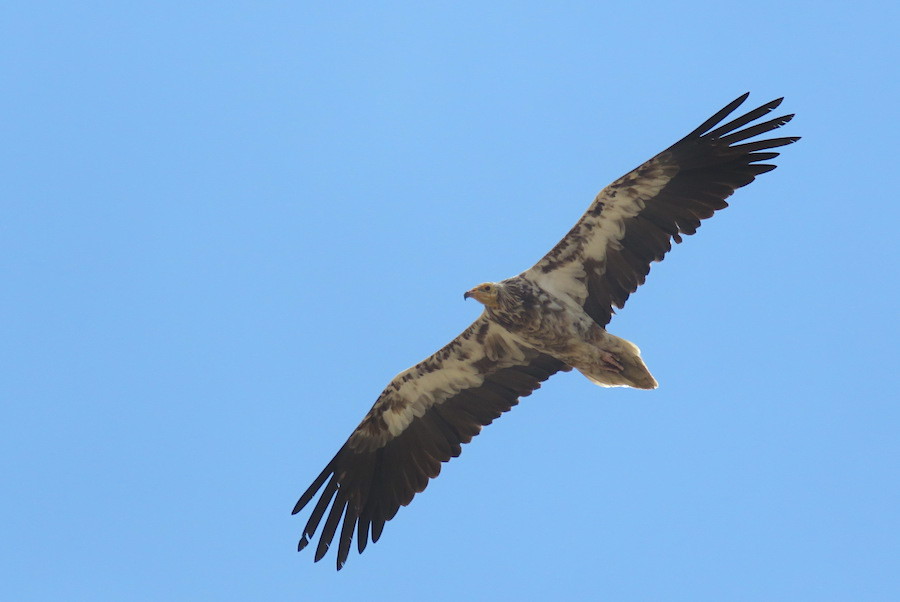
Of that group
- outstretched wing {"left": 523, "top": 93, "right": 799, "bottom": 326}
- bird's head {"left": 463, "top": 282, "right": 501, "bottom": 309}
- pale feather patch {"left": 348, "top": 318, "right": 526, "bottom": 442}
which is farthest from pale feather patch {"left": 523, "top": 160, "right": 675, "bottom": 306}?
pale feather patch {"left": 348, "top": 318, "right": 526, "bottom": 442}

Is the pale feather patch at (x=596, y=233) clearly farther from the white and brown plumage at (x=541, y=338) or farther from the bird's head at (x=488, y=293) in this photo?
the bird's head at (x=488, y=293)

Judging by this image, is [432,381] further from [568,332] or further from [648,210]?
[648,210]

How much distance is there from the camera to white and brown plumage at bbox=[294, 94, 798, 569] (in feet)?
49.0

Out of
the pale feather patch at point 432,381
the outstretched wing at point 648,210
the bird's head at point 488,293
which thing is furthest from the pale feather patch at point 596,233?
the pale feather patch at point 432,381

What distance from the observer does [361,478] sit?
53.5ft

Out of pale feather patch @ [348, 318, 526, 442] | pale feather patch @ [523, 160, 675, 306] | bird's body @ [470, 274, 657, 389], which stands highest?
pale feather patch @ [523, 160, 675, 306]

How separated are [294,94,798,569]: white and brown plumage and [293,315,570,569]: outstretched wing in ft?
0.05

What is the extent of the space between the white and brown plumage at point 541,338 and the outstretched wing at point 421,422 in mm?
15

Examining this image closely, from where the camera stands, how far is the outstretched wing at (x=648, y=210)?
14812 millimetres

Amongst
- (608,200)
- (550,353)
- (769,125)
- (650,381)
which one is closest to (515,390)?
(550,353)

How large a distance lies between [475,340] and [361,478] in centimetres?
265

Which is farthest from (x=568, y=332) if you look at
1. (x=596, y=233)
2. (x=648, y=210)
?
(x=648, y=210)

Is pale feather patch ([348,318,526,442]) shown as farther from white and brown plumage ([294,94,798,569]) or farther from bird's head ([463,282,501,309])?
bird's head ([463,282,501,309])

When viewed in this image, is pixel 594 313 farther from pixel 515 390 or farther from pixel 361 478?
pixel 361 478
